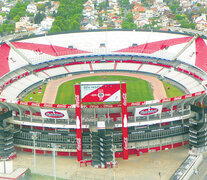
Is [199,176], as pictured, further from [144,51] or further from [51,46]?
[51,46]

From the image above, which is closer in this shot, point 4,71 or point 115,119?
point 115,119

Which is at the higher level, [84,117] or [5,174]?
[84,117]

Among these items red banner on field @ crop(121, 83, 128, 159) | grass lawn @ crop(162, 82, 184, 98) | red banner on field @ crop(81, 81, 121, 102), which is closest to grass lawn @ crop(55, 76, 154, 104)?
grass lawn @ crop(162, 82, 184, 98)

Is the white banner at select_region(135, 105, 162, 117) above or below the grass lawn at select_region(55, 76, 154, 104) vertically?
above

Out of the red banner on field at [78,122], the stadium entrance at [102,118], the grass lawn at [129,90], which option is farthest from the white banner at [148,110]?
the grass lawn at [129,90]

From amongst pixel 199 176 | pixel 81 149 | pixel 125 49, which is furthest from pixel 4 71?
pixel 199 176

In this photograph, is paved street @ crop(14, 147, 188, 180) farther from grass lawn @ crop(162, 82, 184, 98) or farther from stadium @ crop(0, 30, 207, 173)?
grass lawn @ crop(162, 82, 184, 98)
